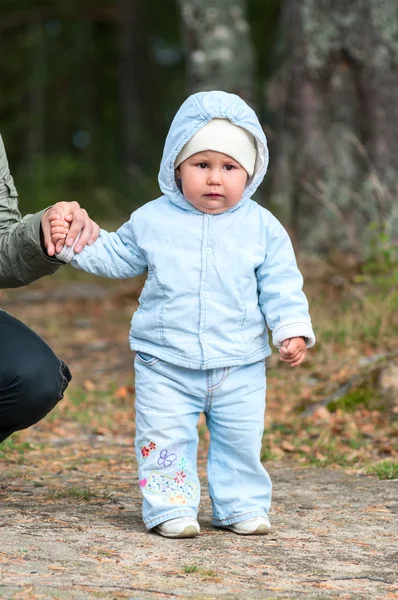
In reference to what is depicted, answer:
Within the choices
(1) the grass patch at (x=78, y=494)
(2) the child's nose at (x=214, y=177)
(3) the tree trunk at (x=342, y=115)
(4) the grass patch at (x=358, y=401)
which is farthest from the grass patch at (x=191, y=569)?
(3) the tree trunk at (x=342, y=115)

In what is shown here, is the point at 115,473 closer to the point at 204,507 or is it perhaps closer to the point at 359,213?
the point at 204,507

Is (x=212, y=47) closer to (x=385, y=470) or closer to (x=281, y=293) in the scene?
(x=385, y=470)

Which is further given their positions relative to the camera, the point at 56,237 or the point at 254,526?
the point at 254,526

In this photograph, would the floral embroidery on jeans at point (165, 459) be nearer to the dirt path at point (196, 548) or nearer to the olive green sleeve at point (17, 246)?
the dirt path at point (196, 548)

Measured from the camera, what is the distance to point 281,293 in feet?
11.9

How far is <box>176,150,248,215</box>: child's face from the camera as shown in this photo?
3.60 m

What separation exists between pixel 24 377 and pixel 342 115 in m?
5.44

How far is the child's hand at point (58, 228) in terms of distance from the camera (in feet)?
11.9

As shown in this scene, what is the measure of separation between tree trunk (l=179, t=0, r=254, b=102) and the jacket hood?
228 inches

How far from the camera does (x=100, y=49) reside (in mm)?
28344

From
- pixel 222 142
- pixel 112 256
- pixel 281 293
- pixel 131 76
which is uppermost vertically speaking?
pixel 131 76

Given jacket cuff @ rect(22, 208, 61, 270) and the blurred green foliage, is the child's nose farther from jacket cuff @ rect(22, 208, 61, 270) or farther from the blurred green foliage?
the blurred green foliage

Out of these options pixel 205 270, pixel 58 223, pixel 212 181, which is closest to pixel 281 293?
pixel 205 270

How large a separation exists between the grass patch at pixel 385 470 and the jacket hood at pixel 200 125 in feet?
5.68
